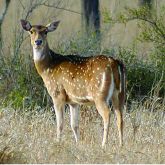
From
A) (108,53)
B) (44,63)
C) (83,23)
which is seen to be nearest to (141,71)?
(108,53)

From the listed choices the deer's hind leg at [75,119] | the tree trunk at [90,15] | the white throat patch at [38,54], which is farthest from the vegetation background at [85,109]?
the white throat patch at [38,54]

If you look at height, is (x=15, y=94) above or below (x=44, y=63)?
below

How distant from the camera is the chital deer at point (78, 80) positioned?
12406 millimetres

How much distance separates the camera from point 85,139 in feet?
Result: 42.3

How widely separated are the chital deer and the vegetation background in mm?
360

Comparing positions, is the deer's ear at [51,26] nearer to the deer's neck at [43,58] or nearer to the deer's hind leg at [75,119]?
the deer's neck at [43,58]

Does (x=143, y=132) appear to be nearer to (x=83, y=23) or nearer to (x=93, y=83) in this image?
(x=93, y=83)

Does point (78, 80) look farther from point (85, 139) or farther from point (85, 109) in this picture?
point (85, 109)

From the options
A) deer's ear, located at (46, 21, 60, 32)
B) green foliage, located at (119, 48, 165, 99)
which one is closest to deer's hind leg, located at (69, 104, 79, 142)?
deer's ear, located at (46, 21, 60, 32)

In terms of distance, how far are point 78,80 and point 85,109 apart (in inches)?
66.4

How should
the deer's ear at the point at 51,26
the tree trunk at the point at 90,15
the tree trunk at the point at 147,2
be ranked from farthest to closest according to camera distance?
the tree trunk at the point at 90,15 → the tree trunk at the point at 147,2 → the deer's ear at the point at 51,26

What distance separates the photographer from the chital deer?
12406 millimetres

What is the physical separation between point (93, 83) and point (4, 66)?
3.91 m

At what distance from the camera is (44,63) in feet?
44.6
